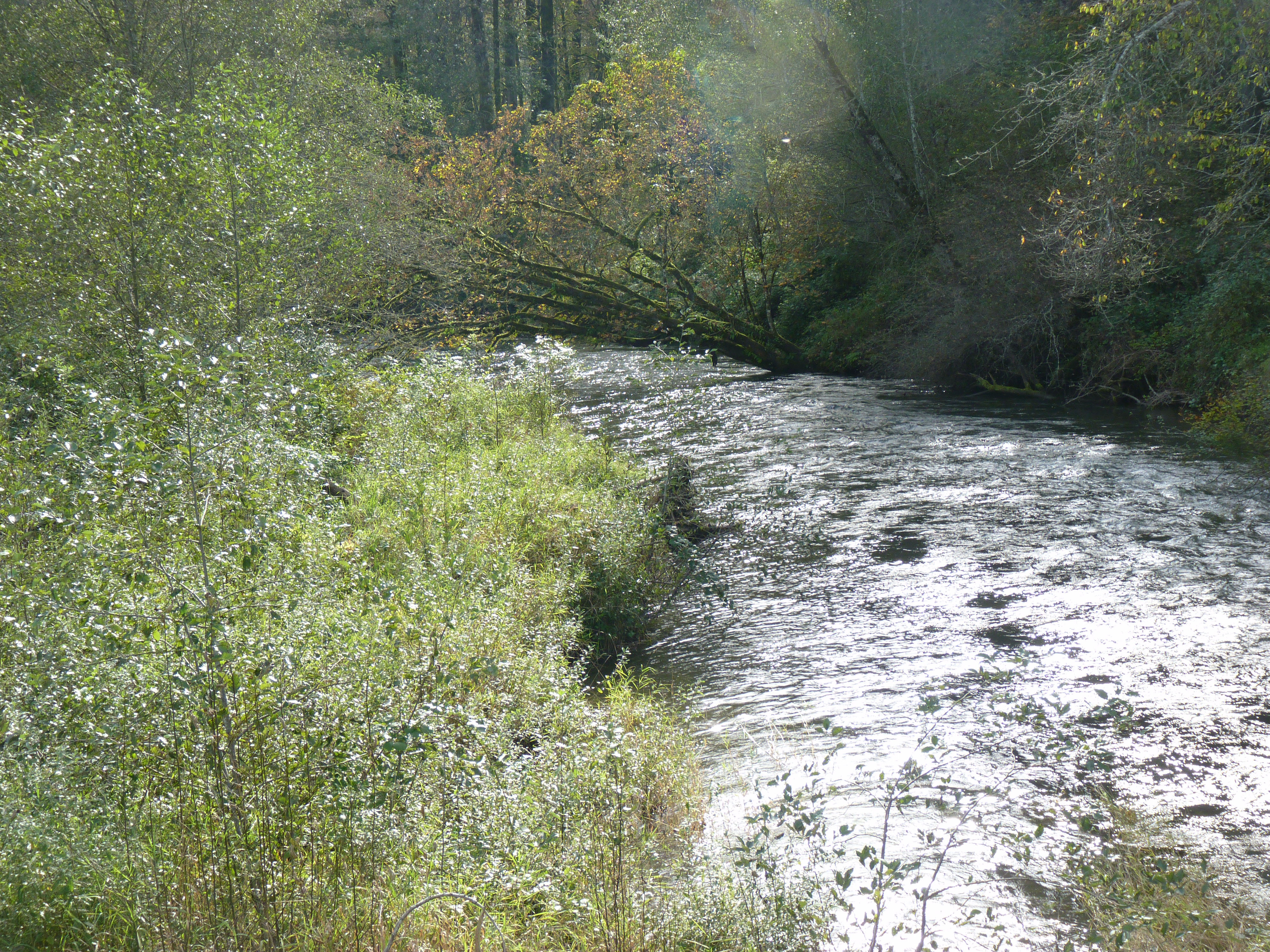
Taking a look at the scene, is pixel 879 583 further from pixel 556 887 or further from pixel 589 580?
pixel 556 887

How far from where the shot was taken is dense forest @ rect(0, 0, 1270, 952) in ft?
12.0

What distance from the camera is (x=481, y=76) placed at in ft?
131

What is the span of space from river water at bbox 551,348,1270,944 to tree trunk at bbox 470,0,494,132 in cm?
2824

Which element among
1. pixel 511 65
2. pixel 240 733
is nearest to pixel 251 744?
pixel 240 733

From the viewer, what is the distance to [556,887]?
4.07m

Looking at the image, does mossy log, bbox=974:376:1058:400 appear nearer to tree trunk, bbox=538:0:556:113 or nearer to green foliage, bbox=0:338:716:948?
green foliage, bbox=0:338:716:948

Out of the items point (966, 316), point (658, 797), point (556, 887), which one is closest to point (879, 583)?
point (658, 797)

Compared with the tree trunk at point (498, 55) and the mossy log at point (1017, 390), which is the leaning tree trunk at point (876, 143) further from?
the tree trunk at point (498, 55)

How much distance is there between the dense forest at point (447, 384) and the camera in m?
3.66

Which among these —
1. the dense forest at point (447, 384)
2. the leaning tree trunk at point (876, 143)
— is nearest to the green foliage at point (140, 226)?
the dense forest at point (447, 384)

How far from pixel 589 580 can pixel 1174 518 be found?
690cm

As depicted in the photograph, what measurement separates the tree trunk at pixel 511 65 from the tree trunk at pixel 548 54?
1.36 metres

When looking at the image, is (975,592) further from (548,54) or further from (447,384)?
(548,54)

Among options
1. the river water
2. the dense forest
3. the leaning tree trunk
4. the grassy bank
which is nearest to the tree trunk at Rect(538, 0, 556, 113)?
the dense forest
